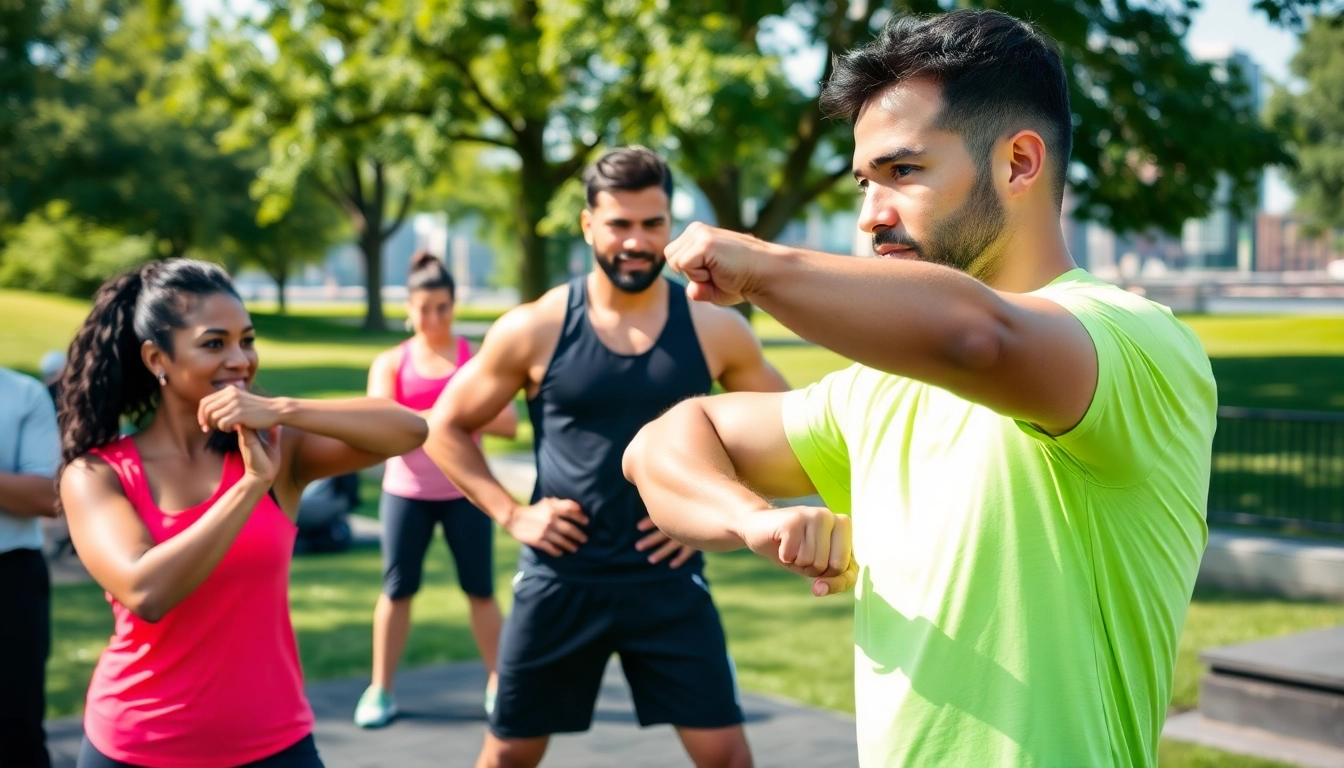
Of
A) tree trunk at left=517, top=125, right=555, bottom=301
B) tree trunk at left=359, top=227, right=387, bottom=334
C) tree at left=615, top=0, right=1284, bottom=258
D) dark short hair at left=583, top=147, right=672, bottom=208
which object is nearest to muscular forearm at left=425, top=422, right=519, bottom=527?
dark short hair at left=583, top=147, right=672, bottom=208

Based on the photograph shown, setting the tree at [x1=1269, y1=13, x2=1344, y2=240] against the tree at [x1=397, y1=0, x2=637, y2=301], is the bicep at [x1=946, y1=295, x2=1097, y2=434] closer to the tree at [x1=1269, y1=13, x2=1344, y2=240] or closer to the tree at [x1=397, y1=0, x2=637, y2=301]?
the tree at [x1=397, y1=0, x2=637, y2=301]

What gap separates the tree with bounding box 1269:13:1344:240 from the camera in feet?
152

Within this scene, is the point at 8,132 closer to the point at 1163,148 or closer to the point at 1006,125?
the point at 1163,148

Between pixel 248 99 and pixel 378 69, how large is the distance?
3415mm

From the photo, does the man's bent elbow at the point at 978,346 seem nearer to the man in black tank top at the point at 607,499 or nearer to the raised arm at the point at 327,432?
the raised arm at the point at 327,432

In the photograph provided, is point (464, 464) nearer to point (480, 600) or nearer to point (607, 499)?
point (607, 499)

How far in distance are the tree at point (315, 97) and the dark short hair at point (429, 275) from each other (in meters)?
12.6


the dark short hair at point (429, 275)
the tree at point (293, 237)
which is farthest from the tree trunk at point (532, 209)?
the tree at point (293, 237)

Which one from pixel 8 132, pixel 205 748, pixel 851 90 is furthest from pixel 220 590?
pixel 8 132

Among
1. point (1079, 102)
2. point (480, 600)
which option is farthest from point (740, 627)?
point (1079, 102)

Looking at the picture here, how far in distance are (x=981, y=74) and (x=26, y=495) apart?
11.5 ft

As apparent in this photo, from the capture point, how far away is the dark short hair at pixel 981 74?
1640 mm

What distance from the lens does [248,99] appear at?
21812mm

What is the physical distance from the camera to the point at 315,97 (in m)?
19.9
